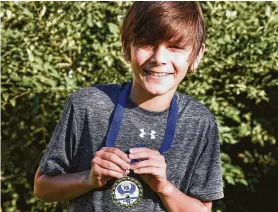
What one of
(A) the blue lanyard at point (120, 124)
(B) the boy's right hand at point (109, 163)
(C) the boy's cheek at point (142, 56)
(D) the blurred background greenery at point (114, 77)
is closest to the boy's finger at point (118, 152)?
(B) the boy's right hand at point (109, 163)

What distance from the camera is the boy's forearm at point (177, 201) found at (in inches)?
79.2

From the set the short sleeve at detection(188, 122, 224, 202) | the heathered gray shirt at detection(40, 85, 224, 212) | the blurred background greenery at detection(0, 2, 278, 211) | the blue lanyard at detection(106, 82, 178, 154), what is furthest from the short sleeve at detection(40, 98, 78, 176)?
the blurred background greenery at detection(0, 2, 278, 211)

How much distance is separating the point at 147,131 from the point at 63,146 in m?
0.32

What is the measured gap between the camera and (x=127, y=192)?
200 centimetres

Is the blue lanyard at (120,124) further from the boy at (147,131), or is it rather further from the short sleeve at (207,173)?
the short sleeve at (207,173)

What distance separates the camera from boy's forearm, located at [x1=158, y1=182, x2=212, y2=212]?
2012 millimetres

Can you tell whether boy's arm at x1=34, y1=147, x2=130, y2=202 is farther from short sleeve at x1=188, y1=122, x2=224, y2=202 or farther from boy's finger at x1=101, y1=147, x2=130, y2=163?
short sleeve at x1=188, y1=122, x2=224, y2=202

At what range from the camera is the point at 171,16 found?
203 cm

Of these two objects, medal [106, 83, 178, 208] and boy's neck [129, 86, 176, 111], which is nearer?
medal [106, 83, 178, 208]

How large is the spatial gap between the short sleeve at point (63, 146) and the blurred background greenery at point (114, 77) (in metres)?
1.71

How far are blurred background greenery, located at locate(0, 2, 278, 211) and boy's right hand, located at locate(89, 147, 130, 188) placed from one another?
1908 millimetres

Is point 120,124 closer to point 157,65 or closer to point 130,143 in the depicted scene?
point 130,143

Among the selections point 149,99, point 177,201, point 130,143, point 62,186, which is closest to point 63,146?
point 62,186

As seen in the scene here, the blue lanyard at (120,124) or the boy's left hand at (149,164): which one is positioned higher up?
the blue lanyard at (120,124)
